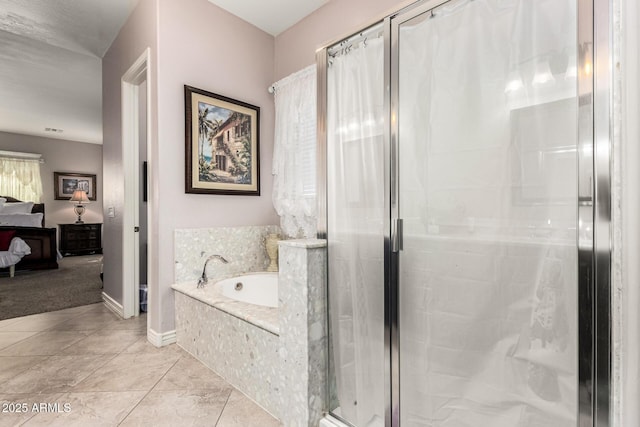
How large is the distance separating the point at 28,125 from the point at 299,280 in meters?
7.34

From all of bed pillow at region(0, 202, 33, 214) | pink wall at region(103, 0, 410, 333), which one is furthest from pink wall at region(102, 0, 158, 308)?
bed pillow at region(0, 202, 33, 214)

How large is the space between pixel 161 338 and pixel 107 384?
0.49m

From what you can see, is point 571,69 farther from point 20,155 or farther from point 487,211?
point 20,155

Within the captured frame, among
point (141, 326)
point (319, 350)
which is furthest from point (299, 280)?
point (141, 326)

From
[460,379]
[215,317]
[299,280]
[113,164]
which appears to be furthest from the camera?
[113,164]

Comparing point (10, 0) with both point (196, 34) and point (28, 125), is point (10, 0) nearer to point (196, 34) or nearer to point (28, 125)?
point (196, 34)

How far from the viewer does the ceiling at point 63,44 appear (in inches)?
99.7

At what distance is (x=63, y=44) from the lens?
10.1ft

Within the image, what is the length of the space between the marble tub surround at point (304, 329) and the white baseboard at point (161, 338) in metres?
1.28

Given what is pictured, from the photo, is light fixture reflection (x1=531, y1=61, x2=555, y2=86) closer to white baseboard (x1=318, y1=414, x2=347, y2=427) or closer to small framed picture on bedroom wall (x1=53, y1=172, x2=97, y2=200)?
white baseboard (x1=318, y1=414, x2=347, y2=427)

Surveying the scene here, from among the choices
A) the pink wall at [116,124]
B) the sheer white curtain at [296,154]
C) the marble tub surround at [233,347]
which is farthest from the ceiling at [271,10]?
the marble tub surround at [233,347]

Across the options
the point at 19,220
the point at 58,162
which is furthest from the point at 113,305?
the point at 58,162

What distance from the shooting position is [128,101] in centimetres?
282

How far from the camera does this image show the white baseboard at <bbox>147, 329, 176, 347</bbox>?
2260 millimetres
